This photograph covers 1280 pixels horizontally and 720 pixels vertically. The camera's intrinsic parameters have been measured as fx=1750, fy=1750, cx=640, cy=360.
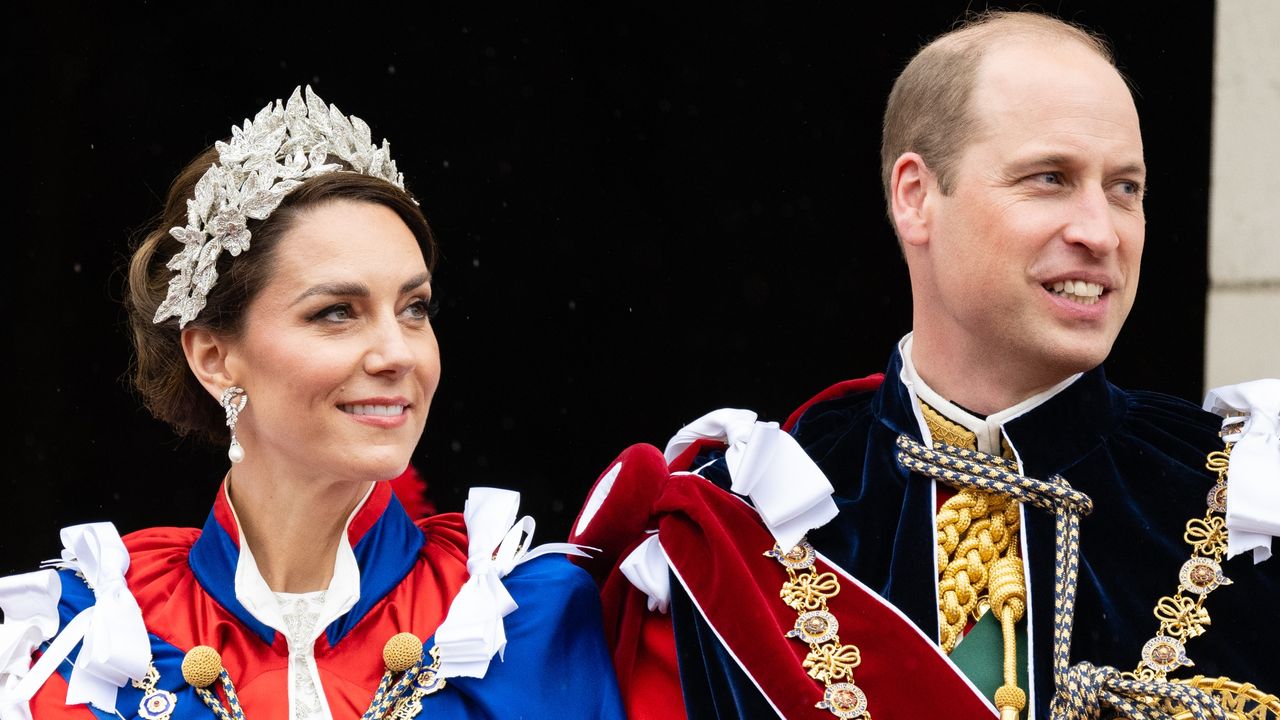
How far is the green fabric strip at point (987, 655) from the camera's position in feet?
8.25

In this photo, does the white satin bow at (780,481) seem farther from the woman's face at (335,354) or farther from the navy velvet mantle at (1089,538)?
the woman's face at (335,354)

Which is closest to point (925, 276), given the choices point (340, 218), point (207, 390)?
point (340, 218)

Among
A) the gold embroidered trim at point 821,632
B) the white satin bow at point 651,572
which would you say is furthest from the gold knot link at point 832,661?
the white satin bow at point 651,572

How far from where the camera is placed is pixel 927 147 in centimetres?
268

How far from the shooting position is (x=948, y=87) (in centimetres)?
266

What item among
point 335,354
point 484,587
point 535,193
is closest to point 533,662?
point 484,587

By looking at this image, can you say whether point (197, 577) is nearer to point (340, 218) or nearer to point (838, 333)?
point (340, 218)

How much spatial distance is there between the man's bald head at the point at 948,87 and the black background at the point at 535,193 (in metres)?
1.31

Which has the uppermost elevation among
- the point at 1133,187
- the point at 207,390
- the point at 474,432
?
the point at 1133,187

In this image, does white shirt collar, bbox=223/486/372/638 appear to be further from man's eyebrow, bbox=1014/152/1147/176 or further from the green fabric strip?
man's eyebrow, bbox=1014/152/1147/176

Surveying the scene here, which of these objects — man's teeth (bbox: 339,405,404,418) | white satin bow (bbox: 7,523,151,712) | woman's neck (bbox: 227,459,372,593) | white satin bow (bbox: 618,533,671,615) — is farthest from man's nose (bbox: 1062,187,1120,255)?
white satin bow (bbox: 7,523,151,712)

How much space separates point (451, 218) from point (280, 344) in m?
1.63

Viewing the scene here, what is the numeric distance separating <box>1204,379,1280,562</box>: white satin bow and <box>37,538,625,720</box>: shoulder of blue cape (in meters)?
0.96

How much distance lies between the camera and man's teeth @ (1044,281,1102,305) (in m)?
2.48
